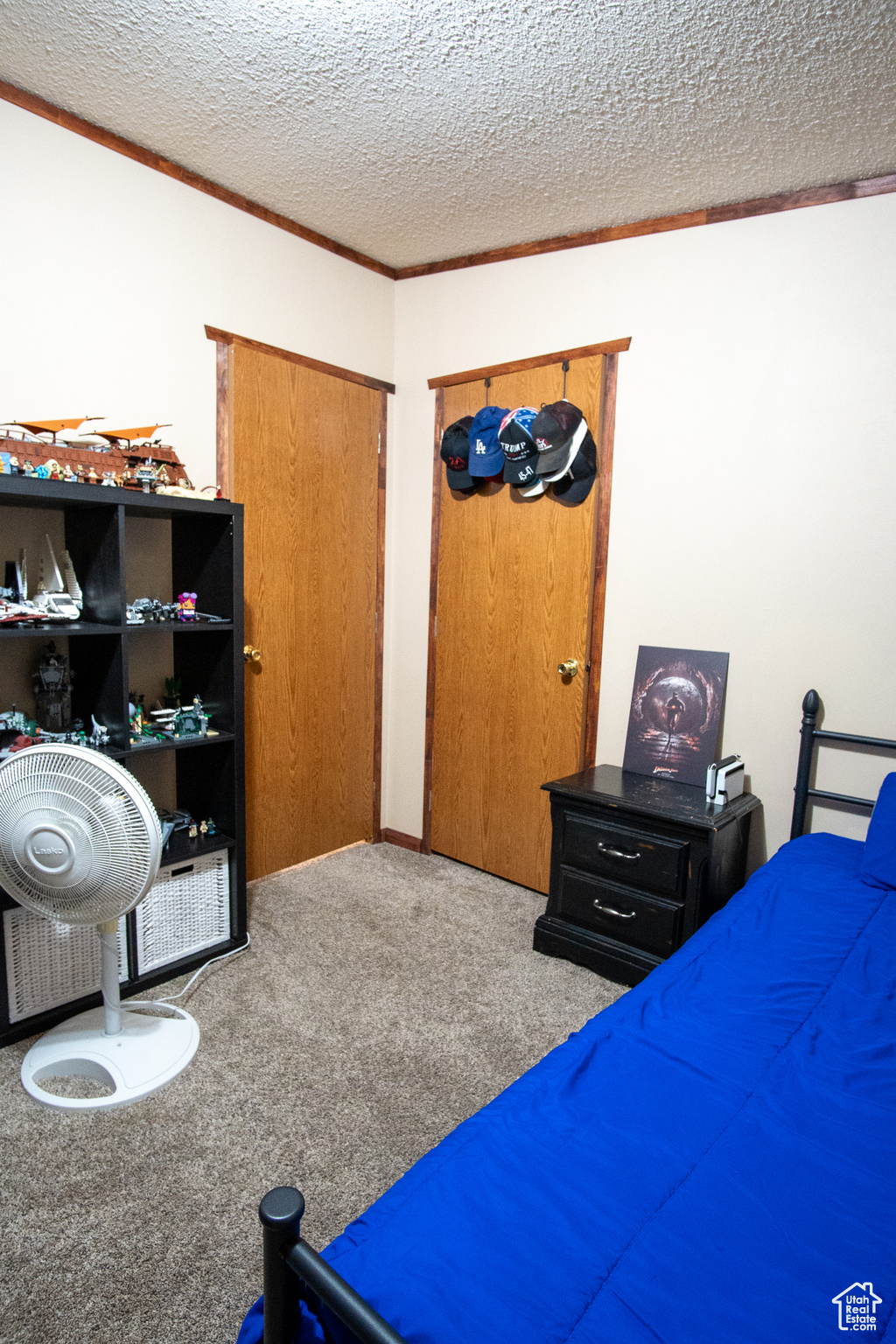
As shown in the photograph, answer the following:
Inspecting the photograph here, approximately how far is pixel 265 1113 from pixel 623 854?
1239mm

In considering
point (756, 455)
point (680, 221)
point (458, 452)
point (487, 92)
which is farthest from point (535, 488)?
point (487, 92)

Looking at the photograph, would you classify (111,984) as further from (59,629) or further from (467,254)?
(467,254)

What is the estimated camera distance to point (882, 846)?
1.99m

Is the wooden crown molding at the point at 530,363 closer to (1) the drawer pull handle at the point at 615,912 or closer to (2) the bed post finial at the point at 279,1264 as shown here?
(1) the drawer pull handle at the point at 615,912

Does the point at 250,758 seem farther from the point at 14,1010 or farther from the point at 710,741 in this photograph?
the point at 710,741

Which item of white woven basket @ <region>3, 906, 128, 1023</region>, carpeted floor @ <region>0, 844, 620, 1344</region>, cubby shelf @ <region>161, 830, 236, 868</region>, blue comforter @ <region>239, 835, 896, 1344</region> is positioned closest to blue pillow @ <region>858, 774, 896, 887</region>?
blue comforter @ <region>239, 835, 896, 1344</region>

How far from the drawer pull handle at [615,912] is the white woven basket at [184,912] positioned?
4.05ft

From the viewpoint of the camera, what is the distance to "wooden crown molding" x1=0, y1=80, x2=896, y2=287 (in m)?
2.22

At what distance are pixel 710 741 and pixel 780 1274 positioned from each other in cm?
186

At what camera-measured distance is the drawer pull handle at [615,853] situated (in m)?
2.35

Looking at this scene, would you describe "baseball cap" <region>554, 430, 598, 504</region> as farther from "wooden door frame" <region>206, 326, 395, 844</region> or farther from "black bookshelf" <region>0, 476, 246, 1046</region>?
"black bookshelf" <region>0, 476, 246, 1046</region>

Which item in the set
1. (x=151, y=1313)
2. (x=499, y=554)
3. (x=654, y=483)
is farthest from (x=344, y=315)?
(x=151, y=1313)

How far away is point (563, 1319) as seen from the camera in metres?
0.81

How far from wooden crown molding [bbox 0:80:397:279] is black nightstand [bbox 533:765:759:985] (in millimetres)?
2327
